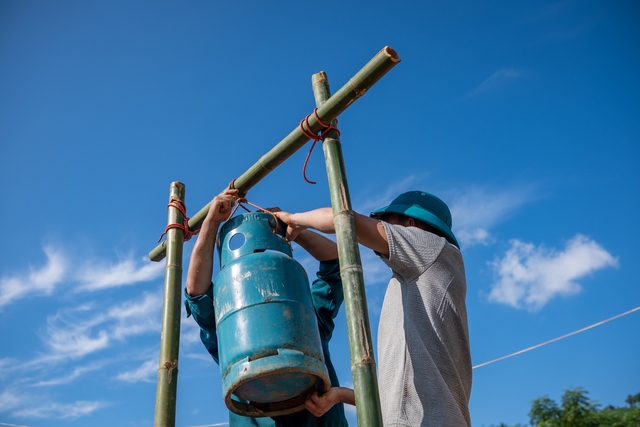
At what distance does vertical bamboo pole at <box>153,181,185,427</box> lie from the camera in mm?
3100

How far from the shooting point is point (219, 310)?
9.69ft

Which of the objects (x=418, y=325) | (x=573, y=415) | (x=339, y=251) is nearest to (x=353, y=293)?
A: (x=339, y=251)

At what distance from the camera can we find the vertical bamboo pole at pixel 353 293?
2324mm

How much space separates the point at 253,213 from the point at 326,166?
0.62 metres

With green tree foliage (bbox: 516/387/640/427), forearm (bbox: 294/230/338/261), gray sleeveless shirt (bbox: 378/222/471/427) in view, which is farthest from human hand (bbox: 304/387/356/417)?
green tree foliage (bbox: 516/387/640/427)

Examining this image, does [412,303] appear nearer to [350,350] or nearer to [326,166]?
[350,350]

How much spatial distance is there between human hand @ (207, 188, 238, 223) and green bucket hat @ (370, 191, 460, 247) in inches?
33.8

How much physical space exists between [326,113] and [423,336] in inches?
47.1

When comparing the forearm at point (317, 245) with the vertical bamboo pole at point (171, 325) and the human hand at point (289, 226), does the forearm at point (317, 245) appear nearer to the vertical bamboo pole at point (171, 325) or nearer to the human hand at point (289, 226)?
the human hand at point (289, 226)

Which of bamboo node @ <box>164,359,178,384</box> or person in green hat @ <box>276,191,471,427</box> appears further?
bamboo node @ <box>164,359,178,384</box>

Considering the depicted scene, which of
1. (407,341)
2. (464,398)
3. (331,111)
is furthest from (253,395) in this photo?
(331,111)

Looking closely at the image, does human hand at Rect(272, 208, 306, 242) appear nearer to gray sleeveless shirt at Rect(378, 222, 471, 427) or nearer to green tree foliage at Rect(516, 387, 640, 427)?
gray sleeveless shirt at Rect(378, 222, 471, 427)

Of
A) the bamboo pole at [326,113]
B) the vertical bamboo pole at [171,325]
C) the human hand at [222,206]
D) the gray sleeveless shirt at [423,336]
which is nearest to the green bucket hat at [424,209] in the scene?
the gray sleeveless shirt at [423,336]

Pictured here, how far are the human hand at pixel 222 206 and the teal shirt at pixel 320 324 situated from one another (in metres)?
0.41
